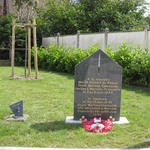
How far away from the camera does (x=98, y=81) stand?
4371 mm

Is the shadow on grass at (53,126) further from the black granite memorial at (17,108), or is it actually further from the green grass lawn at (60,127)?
the black granite memorial at (17,108)

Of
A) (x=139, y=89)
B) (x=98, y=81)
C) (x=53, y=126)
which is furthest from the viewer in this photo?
(x=139, y=89)

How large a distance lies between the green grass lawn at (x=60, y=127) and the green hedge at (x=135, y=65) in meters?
1.27

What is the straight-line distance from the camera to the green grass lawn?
3.57 meters

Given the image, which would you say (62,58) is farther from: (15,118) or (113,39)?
(15,118)

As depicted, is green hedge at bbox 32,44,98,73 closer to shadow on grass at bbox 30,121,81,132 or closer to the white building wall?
the white building wall

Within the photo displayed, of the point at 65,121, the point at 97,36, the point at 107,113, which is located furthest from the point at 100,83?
the point at 97,36

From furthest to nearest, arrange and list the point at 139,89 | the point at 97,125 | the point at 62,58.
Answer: the point at 62,58, the point at 139,89, the point at 97,125

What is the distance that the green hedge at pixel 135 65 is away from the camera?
312 inches

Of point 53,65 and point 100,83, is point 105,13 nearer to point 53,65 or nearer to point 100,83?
point 53,65

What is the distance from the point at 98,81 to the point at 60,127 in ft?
3.63

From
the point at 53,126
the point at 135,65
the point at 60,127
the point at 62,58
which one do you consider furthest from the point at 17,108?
the point at 62,58

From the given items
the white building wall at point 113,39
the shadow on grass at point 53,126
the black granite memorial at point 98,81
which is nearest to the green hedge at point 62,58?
the white building wall at point 113,39

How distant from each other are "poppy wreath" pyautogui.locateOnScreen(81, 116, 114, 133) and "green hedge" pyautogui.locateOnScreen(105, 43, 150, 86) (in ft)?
13.0
